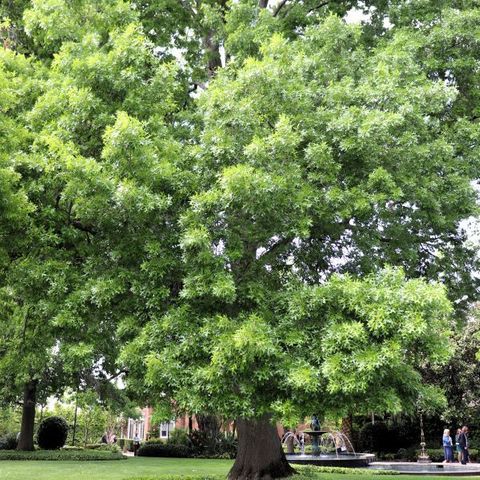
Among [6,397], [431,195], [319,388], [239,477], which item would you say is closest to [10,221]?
[319,388]

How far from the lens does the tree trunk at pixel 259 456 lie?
1223 centimetres

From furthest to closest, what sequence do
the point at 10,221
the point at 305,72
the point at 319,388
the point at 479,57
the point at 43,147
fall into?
the point at 479,57 → the point at 305,72 → the point at 43,147 → the point at 10,221 → the point at 319,388

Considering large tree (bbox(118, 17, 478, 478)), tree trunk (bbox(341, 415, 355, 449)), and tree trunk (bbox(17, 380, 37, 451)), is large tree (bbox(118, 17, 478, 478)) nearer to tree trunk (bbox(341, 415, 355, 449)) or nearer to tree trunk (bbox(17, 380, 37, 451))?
tree trunk (bbox(17, 380, 37, 451))

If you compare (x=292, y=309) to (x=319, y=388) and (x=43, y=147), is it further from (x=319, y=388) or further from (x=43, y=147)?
(x=43, y=147)

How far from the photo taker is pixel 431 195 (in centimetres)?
941

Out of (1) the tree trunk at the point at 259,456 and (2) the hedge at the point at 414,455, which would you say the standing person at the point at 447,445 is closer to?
(2) the hedge at the point at 414,455

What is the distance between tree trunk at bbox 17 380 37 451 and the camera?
25.0 metres

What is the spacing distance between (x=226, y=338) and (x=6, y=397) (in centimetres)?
1930

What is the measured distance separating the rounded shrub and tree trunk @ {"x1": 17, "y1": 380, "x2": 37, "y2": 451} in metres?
1.61

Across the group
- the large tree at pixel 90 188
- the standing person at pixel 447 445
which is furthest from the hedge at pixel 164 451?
the large tree at pixel 90 188

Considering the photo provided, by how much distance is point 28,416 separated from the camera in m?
25.8

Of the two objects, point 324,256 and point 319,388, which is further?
point 324,256

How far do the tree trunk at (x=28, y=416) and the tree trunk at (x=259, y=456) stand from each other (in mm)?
14900

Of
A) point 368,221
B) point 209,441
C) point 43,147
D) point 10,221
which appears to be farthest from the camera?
point 209,441
